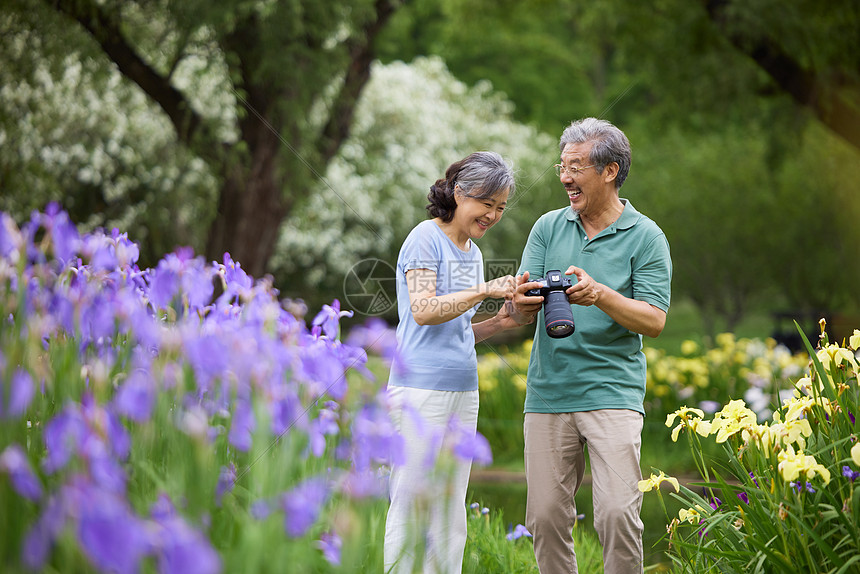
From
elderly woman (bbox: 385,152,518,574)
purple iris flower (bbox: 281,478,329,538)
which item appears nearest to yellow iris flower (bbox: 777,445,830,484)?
elderly woman (bbox: 385,152,518,574)

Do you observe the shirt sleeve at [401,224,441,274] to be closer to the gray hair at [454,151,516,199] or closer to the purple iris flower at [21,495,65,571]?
the gray hair at [454,151,516,199]

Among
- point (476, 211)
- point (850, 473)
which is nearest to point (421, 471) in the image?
point (476, 211)

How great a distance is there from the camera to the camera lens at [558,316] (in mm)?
2686

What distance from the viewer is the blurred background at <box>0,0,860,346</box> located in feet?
23.8

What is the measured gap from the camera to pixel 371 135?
1290 centimetres

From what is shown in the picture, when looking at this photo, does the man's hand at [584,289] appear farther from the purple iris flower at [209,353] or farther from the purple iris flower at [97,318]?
the purple iris flower at [97,318]

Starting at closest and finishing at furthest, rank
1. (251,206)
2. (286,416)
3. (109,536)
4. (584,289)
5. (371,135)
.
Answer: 1. (109,536)
2. (286,416)
3. (584,289)
4. (251,206)
5. (371,135)

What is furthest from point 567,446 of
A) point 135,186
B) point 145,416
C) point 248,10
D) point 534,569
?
point 135,186

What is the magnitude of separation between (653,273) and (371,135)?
10.4 meters

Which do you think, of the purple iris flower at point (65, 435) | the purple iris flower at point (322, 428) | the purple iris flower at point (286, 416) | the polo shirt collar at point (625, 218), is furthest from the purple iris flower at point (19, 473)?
the polo shirt collar at point (625, 218)

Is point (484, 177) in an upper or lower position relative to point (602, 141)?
lower

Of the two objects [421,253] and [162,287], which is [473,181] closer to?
[421,253]

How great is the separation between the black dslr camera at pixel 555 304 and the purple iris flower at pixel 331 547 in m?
1.14

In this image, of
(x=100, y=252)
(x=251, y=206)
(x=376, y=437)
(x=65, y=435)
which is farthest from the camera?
(x=251, y=206)
